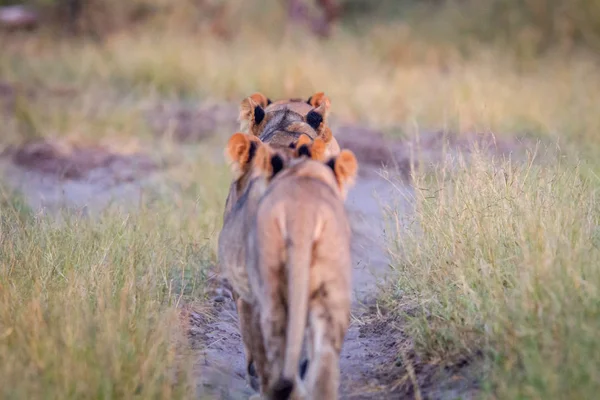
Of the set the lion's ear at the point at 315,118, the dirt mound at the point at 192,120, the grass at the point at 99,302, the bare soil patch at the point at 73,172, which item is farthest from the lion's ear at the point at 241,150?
the dirt mound at the point at 192,120

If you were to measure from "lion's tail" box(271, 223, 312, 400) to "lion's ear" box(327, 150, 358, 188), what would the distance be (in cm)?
57

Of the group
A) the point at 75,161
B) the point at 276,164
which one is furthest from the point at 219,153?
the point at 276,164

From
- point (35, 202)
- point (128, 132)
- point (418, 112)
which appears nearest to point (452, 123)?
point (418, 112)

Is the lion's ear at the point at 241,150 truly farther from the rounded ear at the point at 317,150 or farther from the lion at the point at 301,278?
the lion at the point at 301,278

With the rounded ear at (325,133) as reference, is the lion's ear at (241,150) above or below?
above

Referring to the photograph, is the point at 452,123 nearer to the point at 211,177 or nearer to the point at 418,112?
Answer: the point at 418,112

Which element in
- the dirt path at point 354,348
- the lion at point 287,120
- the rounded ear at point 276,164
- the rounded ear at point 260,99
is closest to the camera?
the rounded ear at point 276,164

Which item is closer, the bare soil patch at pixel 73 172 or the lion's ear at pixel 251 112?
the lion's ear at pixel 251 112

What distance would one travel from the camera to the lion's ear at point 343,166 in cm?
389

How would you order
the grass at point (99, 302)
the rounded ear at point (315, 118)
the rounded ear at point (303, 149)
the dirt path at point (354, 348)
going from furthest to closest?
the rounded ear at point (315, 118), the dirt path at point (354, 348), the rounded ear at point (303, 149), the grass at point (99, 302)

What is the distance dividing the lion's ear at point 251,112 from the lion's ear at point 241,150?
1088mm

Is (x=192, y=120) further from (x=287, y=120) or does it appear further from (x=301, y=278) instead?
(x=301, y=278)

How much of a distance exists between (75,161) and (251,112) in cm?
471

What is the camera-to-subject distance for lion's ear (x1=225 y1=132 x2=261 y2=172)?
4.14 meters
